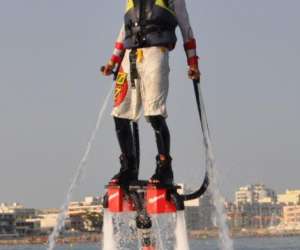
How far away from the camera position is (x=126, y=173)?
11.9 metres

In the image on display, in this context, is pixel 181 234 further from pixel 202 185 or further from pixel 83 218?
pixel 83 218

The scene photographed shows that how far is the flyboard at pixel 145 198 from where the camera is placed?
11.4 metres

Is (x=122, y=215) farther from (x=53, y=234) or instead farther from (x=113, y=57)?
(x=113, y=57)

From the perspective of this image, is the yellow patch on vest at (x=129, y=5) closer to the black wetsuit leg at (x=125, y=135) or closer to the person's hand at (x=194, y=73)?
the person's hand at (x=194, y=73)

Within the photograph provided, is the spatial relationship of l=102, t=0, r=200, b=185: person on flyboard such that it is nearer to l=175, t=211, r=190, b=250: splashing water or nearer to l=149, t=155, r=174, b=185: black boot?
l=149, t=155, r=174, b=185: black boot

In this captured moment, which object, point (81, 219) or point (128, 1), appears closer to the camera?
point (128, 1)

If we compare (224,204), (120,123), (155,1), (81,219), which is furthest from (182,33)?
(81,219)

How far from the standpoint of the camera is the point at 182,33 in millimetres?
11852

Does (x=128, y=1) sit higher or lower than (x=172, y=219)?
higher

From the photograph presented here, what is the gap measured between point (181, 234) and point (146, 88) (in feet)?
5.26

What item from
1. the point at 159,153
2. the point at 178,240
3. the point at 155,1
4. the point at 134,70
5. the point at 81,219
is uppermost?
the point at 81,219

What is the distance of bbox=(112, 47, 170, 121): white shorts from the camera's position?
1141 cm

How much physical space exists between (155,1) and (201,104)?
4.04 ft

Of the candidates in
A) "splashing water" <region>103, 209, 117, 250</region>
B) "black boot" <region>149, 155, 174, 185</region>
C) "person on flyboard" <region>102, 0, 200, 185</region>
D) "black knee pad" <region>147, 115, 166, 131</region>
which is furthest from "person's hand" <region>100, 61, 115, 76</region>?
"splashing water" <region>103, 209, 117, 250</region>
